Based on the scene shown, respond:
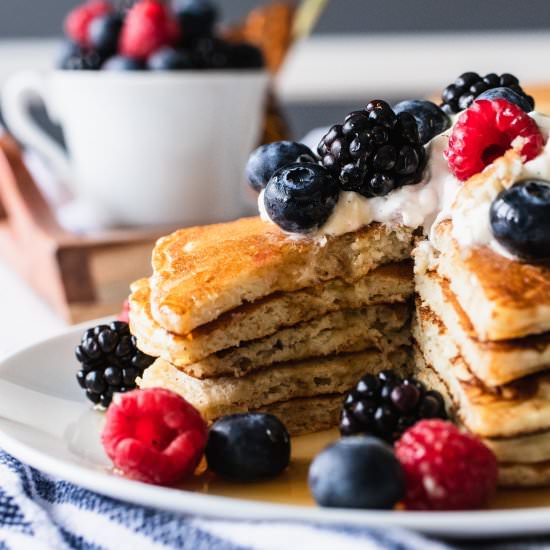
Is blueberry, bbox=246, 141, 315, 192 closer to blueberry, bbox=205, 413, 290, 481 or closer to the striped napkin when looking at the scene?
blueberry, bbox=205, 413, 290, 481

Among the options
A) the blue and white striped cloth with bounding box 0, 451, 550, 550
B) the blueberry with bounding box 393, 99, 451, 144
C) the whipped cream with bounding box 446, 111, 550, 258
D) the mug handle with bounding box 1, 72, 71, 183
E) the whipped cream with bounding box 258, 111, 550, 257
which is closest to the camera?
the blue and white striped cloth with bounding box 0, 451, 550, 550

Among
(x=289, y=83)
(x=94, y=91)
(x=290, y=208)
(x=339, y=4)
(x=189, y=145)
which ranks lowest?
(x=289, y=83)

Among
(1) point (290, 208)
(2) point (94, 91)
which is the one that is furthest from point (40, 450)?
(2) point (94, 91)

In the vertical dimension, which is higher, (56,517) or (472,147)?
(472,147)

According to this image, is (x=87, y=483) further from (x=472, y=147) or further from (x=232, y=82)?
(x=232, y=82)

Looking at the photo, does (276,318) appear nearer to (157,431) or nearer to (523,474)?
(157,431)

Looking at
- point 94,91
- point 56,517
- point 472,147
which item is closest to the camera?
point 56,517

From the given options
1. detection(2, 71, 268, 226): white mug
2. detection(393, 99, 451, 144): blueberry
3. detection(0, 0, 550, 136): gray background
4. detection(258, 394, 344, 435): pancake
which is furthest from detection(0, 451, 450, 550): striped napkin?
detection(0, 0, 550, 136): gray background
